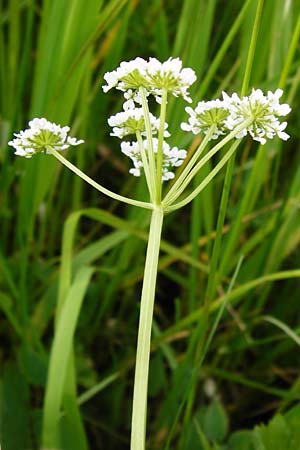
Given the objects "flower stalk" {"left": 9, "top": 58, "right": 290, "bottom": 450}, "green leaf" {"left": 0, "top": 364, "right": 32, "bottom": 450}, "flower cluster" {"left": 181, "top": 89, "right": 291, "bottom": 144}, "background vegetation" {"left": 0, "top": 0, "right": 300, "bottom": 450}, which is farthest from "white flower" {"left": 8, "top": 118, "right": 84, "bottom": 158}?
"green leaf" {"left": 0, "top": 364, "right": 32, "bottom": 450}

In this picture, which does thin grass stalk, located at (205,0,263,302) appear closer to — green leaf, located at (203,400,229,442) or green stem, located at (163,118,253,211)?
green stem, located at (163,118,253,211)

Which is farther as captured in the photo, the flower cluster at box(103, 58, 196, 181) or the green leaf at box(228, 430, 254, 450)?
the green leaf at box(228, 430, 254, 450)

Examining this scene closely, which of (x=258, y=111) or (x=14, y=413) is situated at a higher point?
(x=258, y=111)

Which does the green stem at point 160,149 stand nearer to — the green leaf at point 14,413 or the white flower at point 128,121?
the white flower at point 128,121

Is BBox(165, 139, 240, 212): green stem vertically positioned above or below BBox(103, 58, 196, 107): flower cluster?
below

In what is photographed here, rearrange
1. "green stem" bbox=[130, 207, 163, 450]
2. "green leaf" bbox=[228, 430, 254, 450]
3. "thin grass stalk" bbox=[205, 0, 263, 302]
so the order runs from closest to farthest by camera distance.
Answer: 1. "green stem" bbox=[130, 207, 163, 450]
2. "thin grass stalk" bbox=[205, 0, 263, 302]
3. "green leaf" bbox=[228, 430, 254, 450]

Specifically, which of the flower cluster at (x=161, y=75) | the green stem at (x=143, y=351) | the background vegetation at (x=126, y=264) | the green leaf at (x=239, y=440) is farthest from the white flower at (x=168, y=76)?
the green leaf at (x=239, y=440)

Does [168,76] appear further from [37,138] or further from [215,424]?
[215,424]

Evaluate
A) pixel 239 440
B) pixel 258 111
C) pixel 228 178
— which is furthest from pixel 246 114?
pixel 239 440

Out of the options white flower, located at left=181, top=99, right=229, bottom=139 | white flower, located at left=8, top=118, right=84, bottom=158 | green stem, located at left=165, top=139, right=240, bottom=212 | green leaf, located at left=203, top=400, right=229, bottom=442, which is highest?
white flower, located at left=181, top=99, right=229, bottom=139
